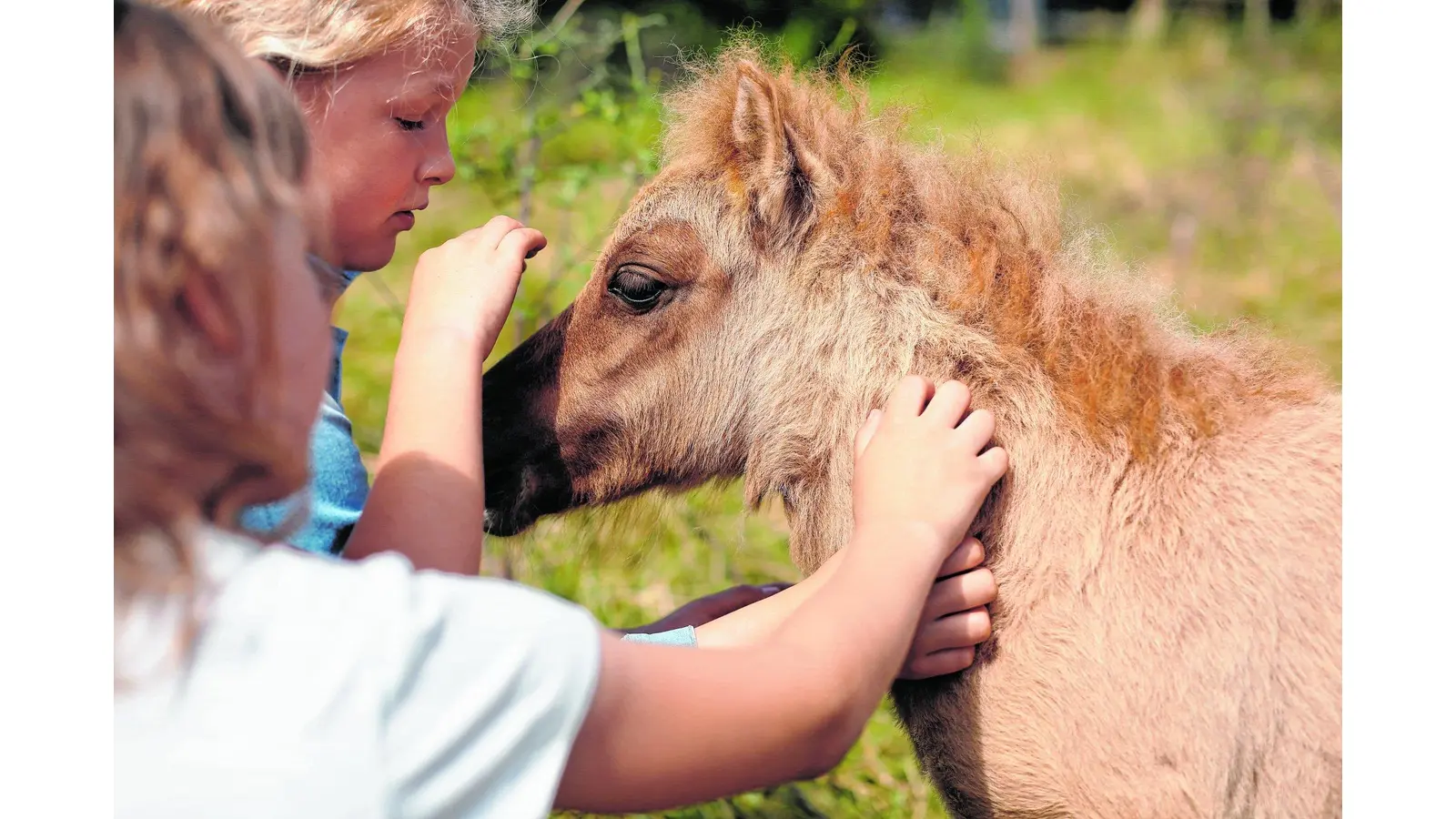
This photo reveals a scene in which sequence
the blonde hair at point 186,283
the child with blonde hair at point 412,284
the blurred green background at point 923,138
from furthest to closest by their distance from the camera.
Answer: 1. the blurred green background at point 923,138
2. the child with blonde hair at point 412,284
3. the blonde hair at point 186,283

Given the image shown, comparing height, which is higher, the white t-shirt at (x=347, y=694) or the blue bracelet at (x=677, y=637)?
the white t-shirt at (x=347, y=694)

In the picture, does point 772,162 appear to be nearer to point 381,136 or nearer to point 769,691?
point 381,136

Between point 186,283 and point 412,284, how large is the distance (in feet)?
2.97

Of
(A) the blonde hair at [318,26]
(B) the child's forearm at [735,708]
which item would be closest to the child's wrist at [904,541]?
(B) the child's forearm at [735,708]

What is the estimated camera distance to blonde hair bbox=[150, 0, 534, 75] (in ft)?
7.30

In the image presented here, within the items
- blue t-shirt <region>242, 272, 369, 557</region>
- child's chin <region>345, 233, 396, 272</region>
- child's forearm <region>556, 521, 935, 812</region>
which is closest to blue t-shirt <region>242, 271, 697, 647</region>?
blue t-shirt <region>242, 272, 369, 557</region>

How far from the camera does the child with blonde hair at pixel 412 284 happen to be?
2.02 meters

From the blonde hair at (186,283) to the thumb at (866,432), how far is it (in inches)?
42.8

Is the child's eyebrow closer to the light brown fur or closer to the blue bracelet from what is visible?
the light brown fur

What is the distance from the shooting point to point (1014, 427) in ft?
7.56

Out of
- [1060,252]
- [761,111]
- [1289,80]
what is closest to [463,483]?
[761,111]

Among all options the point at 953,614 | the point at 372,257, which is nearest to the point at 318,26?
the point at 372,257

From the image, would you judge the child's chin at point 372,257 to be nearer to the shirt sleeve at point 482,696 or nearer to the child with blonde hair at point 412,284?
the child with blonde hair at point 412,284
